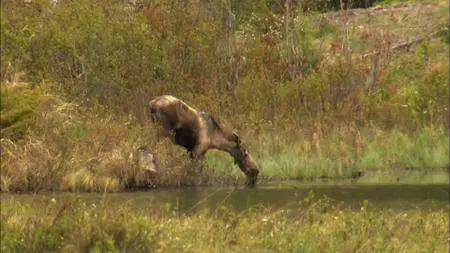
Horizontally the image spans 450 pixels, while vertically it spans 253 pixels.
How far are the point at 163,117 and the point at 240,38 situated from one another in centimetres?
1129

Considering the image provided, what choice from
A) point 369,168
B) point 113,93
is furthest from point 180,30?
point 369,168

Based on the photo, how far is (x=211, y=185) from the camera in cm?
2177

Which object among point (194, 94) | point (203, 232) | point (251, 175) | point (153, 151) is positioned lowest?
point (251, 175)

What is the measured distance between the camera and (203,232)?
1149 centimetres

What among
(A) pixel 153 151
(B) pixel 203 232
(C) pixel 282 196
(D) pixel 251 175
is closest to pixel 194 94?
(D) pixel 251 175

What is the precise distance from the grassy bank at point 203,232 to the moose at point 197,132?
875 cm

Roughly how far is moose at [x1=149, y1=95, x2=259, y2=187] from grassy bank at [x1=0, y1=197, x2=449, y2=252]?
28.7 ft

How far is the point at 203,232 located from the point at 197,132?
10.4 meters

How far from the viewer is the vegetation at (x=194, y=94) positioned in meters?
21.5

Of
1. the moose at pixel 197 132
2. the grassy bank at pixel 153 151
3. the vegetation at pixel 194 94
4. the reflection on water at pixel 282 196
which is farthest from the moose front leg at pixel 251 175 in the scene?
the reflection on water at pixel 282 196

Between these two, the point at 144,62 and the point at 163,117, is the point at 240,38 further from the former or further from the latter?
the point at 163,117

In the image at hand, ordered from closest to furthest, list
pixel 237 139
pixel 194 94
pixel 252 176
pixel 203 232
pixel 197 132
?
pixel 203 232 → pixel 197 132 → pixel 237 139 → pixel 252 176 → pixel 194 94

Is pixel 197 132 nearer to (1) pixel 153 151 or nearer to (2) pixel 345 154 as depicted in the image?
(1) pixel 153 151

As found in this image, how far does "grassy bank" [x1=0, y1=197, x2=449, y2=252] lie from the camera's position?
33.6ft
